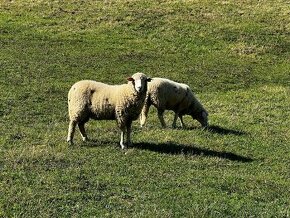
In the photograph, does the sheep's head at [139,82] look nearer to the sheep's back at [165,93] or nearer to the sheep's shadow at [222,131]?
the sheep's back at [165,93]

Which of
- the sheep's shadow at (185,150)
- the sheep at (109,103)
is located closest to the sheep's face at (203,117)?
the sheep's shadow at (185,150)

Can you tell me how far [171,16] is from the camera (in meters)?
44.8

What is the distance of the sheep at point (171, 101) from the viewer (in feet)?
66.0

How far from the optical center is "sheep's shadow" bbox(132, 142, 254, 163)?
16.2 meters

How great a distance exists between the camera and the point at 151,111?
23438mm

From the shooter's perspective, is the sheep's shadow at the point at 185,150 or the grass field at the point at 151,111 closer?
the grass field at the point at 151,111

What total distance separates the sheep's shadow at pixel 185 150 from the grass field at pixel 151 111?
63mm

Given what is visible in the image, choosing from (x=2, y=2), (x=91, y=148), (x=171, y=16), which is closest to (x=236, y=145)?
(x=91, y=148)

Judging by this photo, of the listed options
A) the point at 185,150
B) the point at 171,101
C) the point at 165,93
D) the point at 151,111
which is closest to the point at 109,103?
the point at 185,150

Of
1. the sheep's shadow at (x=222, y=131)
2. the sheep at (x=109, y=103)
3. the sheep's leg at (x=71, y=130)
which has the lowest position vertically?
the sheep's shadow at (x=222, y=131)

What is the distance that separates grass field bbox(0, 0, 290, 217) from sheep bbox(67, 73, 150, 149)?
0.90m

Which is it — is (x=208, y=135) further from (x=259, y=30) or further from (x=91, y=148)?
(x=259, y=30)

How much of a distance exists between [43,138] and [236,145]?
6602 mm

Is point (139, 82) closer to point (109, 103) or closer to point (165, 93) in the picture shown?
point (109, 103)
